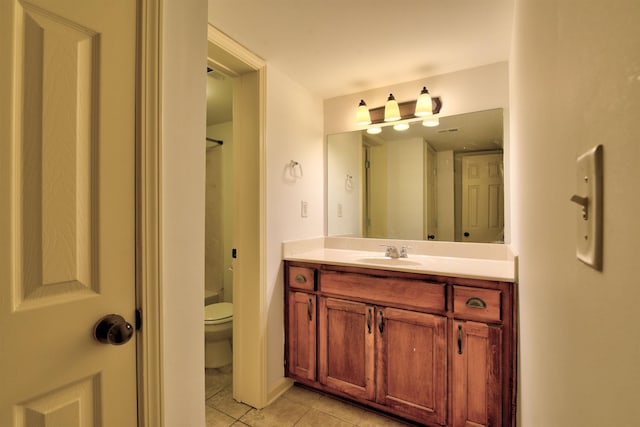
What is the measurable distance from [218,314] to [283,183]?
53.6 inches

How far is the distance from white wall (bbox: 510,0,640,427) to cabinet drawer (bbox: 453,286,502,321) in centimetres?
80

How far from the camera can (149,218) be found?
83 centimetres

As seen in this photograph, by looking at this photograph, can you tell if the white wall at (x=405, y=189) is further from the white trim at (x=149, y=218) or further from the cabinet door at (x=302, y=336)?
the white trim at (x=149, y=218)

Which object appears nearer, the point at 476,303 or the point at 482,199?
the point at 476,303

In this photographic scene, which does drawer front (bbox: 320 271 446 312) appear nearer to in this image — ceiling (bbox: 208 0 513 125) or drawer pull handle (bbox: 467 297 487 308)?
drawer pull handle (bbox: 467 297 487 308)

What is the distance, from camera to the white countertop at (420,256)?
158cm

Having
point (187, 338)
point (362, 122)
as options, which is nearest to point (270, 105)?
point (362, 122)

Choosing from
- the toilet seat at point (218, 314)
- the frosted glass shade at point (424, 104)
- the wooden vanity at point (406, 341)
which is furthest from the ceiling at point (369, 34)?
the toilet seat at point (218, 314)

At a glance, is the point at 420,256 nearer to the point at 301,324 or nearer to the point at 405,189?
→ the point at 405,189

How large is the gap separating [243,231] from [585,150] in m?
1.82

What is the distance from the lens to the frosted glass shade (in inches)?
81.9

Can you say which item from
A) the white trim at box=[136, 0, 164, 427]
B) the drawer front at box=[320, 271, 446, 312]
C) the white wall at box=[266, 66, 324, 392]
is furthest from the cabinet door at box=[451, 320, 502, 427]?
the white trim at box=[136, 0, 164, 427]

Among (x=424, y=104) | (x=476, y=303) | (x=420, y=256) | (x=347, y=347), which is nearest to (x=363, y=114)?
(x=424, y=104)

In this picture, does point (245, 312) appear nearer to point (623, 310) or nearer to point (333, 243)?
point (333, 243)
